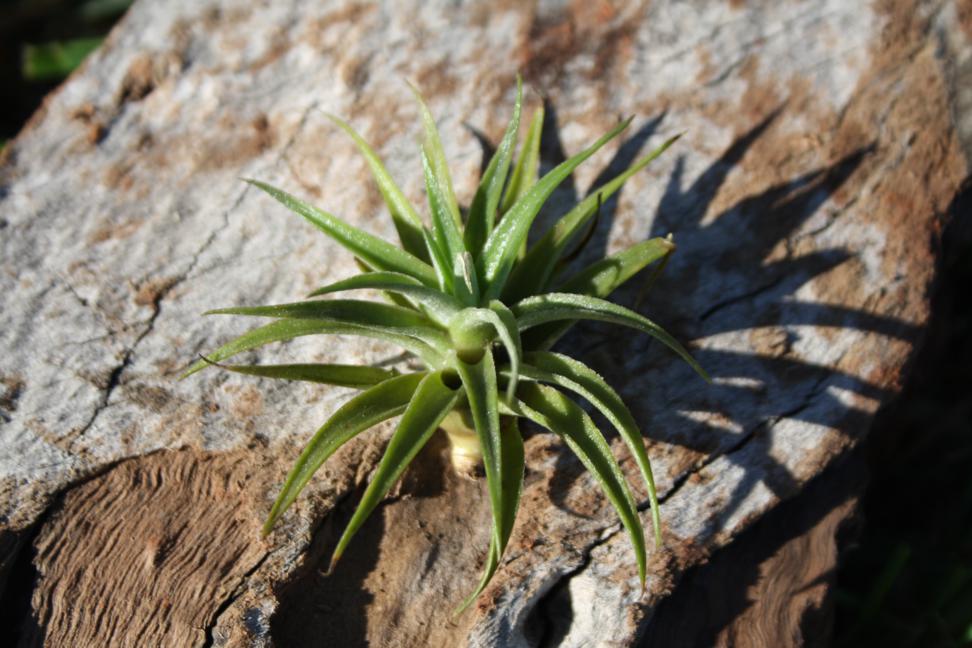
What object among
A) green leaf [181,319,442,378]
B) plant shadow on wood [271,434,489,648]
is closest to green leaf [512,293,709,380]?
green leaf [181,319,442,378]

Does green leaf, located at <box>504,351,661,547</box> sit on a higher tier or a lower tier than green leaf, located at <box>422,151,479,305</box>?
lower

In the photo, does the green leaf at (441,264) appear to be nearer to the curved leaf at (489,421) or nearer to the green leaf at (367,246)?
the green leaf at (367,246)

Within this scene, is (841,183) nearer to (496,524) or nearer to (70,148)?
(496,524)

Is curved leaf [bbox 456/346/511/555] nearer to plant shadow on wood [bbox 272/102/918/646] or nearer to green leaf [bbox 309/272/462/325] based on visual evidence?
green leaf [bbox 309/272/462/325]

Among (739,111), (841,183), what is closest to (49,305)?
(739,111)

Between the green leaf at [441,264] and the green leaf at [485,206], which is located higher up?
the green leaf at [485,206]

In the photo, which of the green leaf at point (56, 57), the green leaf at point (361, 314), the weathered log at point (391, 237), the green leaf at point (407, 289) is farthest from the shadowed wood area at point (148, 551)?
the green leaf at point (56, 57)
